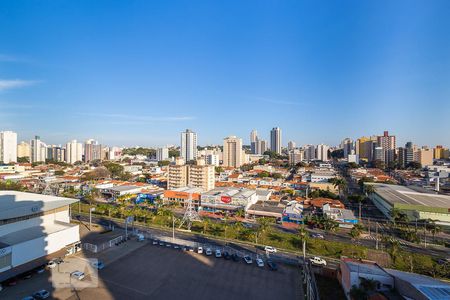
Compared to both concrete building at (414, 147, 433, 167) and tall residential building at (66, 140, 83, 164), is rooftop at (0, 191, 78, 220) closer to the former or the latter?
tall residential building at (66, 140, 83, 164)

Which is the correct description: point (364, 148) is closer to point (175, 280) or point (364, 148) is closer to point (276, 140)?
point (276, 140)

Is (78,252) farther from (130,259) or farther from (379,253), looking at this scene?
(379,253)

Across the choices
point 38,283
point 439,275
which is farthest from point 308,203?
point 38,283

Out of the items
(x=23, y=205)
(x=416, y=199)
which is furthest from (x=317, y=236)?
(x=23, y=205)

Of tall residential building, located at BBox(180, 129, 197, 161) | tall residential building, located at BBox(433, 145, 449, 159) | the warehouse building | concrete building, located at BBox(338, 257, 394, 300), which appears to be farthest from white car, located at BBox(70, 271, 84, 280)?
tall residential building, located at BBox(433, 145, 449, 159)

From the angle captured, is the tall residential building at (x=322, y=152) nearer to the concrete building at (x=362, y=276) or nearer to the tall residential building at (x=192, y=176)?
the tall residential building at (x=192, y=176)

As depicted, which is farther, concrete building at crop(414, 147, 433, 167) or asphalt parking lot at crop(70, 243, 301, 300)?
concrete building at crop(414, 147, 433, 167)

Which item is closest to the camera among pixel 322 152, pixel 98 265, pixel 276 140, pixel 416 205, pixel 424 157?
pixel 98 265
